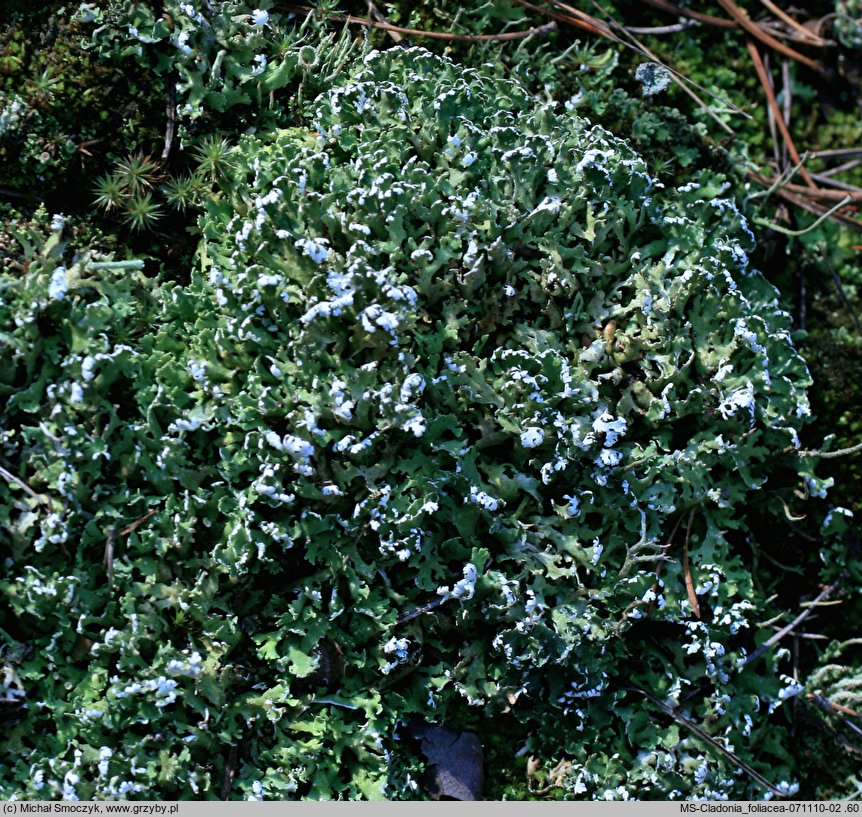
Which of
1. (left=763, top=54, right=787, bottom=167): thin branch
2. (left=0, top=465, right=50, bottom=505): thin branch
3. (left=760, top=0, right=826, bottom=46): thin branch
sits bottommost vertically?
(left=763, top=54, right=787, bottom=167): thin branch

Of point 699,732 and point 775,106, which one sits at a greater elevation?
point 775,106

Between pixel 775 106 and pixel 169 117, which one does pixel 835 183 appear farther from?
pixel 169 117

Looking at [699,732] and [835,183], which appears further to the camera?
[835,183]

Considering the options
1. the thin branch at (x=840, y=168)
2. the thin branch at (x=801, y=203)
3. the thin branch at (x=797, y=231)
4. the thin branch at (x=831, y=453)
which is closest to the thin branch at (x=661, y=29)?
the thin branch at (x=801, y=203)

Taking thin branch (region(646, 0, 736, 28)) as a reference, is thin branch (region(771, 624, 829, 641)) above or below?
below

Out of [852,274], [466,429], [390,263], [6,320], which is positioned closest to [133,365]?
[6,320]

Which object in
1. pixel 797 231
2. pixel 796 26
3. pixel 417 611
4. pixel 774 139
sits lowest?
pixel 417 611

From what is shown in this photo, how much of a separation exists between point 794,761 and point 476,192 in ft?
8.85

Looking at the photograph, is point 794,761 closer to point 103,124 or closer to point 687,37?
point 687,37

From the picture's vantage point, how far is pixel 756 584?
3.87m

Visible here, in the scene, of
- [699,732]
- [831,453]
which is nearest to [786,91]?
[831,453]

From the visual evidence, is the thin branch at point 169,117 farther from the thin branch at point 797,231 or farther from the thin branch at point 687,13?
the thin branch at point 797,231

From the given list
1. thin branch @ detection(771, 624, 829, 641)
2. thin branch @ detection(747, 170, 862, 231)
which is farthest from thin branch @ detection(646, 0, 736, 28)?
thin branch @ detection(771, 624, 829, 641)

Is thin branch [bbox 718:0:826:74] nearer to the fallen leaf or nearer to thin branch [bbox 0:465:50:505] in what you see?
the fallen leaf
